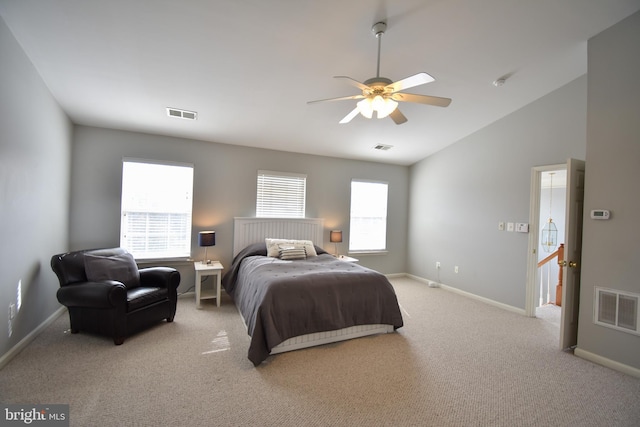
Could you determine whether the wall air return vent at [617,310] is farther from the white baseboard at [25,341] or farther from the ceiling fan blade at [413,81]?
the white baseboard at [25,341]

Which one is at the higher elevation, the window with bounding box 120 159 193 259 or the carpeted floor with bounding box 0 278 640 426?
the window with bounding box 120 159 193 259

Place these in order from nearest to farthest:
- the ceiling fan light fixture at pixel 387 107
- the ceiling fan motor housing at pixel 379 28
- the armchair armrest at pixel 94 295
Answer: the ceiling fan light fixture at pixel 387 107 → the ceiling fan motor housing at pixel 379 28 → the armchair armrest at pixel 94 295

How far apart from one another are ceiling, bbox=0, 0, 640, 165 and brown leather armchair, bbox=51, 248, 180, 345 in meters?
1.94

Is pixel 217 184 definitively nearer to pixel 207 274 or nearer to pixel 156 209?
pixel 156 209

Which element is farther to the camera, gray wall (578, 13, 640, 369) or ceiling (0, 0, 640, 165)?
gray wall (578, 13, 640, 369)

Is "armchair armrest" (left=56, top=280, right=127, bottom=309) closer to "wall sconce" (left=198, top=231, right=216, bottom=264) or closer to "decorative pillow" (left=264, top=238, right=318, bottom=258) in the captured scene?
"wall sconce" (left=198, top=231, right=216, bottom=264)

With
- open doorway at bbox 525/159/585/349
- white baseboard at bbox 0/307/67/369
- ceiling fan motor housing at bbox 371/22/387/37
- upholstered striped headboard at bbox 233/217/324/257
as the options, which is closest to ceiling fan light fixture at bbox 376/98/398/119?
ceiling fan motor housing at bbox 371/22/387/37

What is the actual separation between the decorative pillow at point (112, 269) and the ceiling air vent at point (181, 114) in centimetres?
193

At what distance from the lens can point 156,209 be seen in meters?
4.22

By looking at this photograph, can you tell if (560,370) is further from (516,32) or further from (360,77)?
(360,77)

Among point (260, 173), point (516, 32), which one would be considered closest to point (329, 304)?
point (260, 173)

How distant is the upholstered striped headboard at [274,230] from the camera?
4.70 meters

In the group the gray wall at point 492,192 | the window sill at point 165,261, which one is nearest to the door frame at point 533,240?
the gray wall at point 492,192

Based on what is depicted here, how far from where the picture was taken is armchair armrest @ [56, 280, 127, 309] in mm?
2734
